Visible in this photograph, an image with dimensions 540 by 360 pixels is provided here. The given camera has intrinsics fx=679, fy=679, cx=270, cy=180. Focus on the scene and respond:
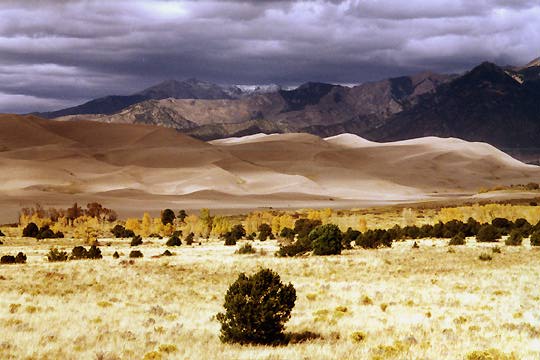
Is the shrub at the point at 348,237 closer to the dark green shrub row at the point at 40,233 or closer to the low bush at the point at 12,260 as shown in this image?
the low bush at the point at 12,260

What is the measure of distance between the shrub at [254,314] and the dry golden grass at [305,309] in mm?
762

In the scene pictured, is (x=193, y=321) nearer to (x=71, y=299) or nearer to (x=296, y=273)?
(x=71, y=299)

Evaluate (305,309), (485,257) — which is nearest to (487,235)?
(485,257)

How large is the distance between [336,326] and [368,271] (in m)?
18.3

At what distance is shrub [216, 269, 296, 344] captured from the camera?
19250 mm

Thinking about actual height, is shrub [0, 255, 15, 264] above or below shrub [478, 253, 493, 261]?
below

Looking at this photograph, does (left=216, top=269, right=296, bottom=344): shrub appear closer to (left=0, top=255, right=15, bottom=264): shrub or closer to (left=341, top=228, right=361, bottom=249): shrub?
(left=0, top=255, right=15, bottom=264): shrub

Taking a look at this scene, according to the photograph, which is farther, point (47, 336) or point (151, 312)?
point (151, 312)

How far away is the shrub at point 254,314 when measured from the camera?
19.2 m

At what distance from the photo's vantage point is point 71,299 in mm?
28000

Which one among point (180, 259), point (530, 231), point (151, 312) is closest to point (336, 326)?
point (151, 312)

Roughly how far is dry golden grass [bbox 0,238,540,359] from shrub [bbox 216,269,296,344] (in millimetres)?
762

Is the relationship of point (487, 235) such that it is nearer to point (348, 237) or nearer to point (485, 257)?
point (348, 237)

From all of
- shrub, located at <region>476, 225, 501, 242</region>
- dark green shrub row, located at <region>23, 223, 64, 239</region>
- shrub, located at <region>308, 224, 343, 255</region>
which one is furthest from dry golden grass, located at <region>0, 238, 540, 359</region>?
dark green shrub row, located at <region>23, 223, 64, 239</region>
